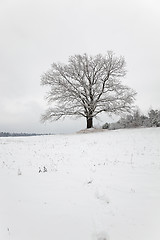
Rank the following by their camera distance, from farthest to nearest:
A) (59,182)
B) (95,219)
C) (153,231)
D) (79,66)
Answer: (79,66)
(59,182)
(95,219)
(153,231)

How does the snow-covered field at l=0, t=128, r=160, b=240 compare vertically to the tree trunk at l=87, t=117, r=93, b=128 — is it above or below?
below

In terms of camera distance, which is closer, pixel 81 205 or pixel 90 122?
pixel 81 205

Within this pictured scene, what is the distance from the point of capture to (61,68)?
20406 mm

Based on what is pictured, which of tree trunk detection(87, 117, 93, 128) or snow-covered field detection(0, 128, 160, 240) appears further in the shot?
tree trunk detection(87, 117, 93, 128)

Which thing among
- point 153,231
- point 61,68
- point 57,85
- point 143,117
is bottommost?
point 153,231

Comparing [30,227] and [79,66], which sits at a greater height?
[79,66]

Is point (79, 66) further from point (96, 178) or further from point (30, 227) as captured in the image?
point (30, 227)

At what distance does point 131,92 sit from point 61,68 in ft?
32.9

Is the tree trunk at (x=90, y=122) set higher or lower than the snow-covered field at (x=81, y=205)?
higher

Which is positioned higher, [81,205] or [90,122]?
[90,122]

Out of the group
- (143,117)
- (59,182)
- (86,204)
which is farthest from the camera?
(143,117)

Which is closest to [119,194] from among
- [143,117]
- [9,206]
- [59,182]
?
[59,182]

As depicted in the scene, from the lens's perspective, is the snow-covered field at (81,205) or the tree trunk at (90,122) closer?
the snow-covered field at (81,205)

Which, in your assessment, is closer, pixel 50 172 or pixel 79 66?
pixel 50 172
